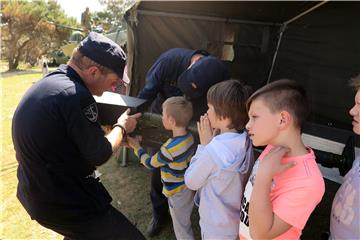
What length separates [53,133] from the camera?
1.62 meters

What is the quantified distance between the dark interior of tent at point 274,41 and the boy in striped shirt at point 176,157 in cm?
128

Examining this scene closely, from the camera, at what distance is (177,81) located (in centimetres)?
263

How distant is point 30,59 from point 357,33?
89.3 feet

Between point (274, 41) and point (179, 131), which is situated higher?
point (274, 41)

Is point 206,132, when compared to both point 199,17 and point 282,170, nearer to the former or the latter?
point 282,170

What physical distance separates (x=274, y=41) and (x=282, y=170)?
423cm

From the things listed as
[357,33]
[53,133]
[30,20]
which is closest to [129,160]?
[53,133]

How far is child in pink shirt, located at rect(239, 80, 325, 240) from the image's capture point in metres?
1.28

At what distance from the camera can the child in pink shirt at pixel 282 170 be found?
1.28 m

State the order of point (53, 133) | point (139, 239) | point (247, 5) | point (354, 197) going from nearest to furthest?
point (354, 197) → point (53, 133) → point (139, 239) → point (247, 5)

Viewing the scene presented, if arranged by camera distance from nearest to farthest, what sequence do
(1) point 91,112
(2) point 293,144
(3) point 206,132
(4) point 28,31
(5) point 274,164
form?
1. (5) point 274,164
2. (2) point 293,144
3. (1) point 91,112
4. (3) point 206,132
5. (4) point 28,31

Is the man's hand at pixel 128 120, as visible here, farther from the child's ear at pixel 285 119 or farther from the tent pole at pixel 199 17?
the tent pole at pixel 199 17

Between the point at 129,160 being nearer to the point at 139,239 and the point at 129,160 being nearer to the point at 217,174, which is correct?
the point at 139,239

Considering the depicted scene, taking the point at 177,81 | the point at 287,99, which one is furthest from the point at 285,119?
the point at 177,81
